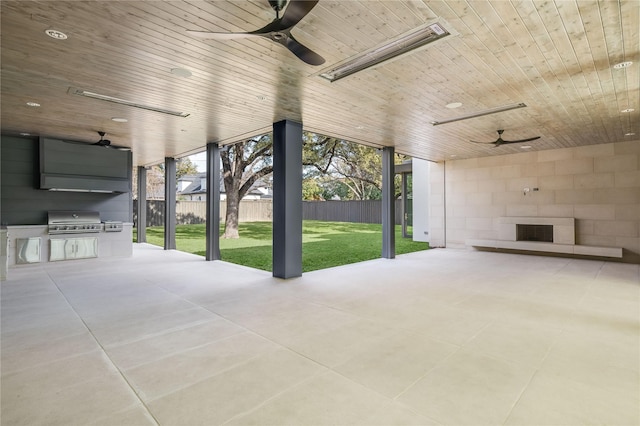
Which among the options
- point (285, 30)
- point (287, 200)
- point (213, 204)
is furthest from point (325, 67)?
point (213, 204)

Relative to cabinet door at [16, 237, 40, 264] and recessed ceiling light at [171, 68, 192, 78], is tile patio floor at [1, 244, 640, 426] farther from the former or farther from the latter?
recessed ceiling light at [171, 68, 192, 78]

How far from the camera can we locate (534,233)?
9.17 m

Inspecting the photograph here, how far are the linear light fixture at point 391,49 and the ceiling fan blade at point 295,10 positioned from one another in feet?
4.06

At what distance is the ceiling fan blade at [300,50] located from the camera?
2.52 meters

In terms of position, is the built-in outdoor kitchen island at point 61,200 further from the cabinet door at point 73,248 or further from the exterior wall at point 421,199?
the exterior wall at point 421,199

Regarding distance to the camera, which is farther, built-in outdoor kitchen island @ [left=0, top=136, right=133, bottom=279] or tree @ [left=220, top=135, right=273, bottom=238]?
tree @ [left=220, top=135, right=273, bottom=238]

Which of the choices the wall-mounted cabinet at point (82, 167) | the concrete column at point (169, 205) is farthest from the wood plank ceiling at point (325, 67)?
the concrete column at point (169, 205)

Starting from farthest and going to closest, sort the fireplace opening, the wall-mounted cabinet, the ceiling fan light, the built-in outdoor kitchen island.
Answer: the fireplace opening, the wall-mounted cabinet, the built-in outdoor kitchen island, the ceiling fan light

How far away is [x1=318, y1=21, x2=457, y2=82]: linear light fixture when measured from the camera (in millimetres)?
2924

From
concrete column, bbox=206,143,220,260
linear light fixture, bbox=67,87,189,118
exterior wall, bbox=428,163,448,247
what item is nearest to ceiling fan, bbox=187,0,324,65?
linear light fixture, bbox=67,87,189,118

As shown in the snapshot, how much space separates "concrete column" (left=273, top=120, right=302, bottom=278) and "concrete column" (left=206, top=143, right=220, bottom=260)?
8.05 feet

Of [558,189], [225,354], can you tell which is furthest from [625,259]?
[225,354]

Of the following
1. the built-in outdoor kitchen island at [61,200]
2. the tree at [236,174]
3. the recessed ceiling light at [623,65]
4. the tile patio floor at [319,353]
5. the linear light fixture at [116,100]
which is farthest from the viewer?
the tree at [236,174]

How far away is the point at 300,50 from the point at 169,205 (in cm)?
815
